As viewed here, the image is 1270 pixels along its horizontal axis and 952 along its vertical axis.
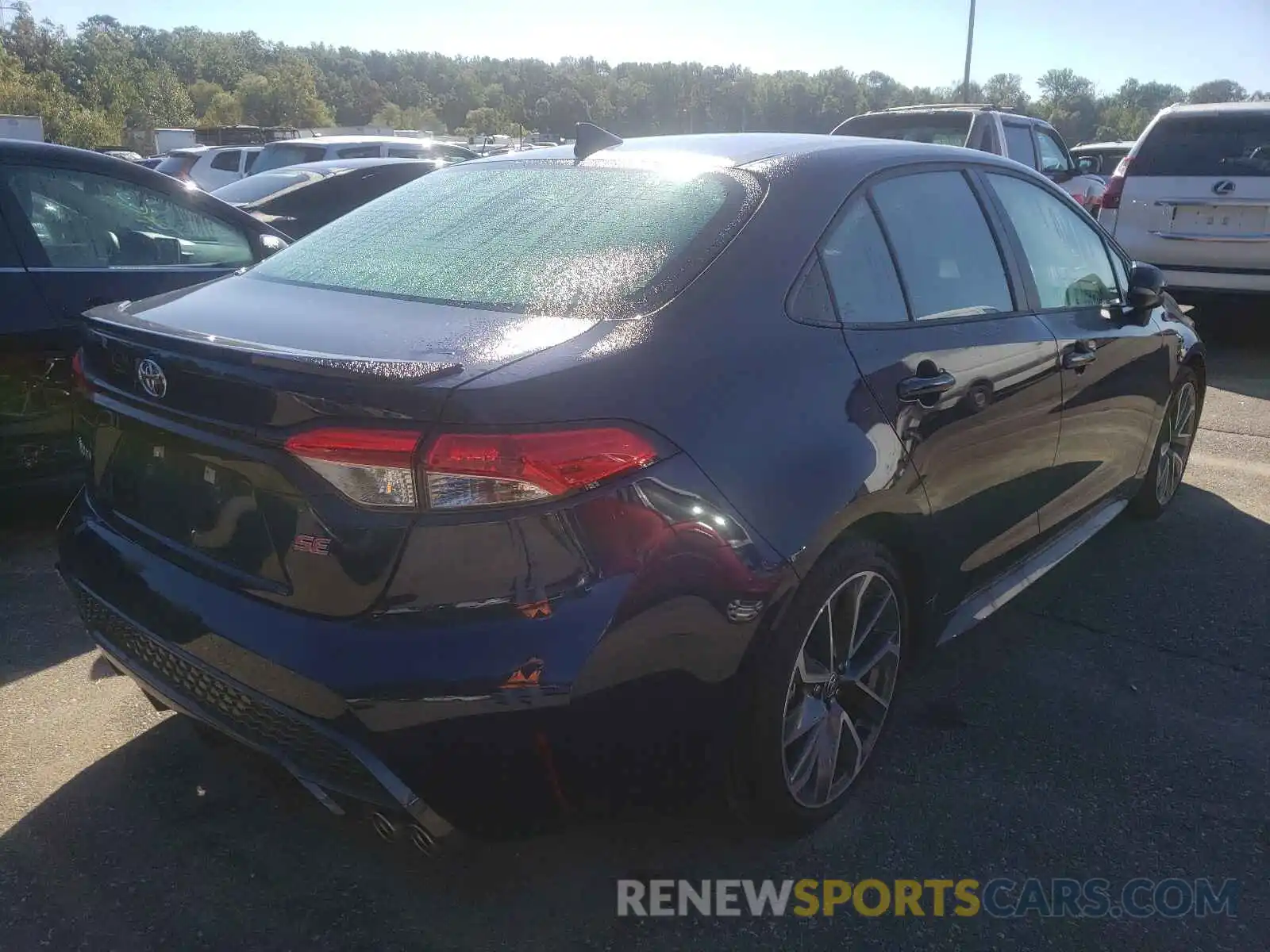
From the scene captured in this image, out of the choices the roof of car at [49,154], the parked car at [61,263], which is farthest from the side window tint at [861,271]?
the roof of car at [49,154]

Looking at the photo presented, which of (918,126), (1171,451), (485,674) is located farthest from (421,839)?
(918,126)

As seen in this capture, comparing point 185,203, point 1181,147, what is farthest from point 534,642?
point 1181,147

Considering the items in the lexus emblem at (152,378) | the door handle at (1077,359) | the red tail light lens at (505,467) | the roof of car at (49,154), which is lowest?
the door handle at (1077,359)

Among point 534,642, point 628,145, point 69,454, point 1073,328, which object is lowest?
point 69,454

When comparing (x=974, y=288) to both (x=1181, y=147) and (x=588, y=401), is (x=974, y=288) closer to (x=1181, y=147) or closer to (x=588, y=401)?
(x=588, y=401)

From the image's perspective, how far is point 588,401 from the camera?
193 centimetres

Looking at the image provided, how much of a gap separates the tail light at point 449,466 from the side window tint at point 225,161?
58.2 ft

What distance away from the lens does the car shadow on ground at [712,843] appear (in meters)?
2.22

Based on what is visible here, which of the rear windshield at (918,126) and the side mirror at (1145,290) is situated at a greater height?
the rear windshield at (918,126)

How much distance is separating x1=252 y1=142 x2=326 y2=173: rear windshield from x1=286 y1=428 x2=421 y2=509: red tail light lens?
1226 cm

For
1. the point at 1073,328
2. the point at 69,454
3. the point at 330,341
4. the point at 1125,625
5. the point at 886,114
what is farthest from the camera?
the point at 886,114

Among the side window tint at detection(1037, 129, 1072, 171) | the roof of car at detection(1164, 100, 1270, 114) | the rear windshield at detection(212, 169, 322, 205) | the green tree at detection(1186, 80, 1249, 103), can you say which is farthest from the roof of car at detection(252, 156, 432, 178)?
the green tree at detection(1186, 80, 1249, 103)

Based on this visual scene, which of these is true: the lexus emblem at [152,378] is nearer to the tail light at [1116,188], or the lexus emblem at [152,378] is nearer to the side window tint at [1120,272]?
the side window tint at [1120,272]

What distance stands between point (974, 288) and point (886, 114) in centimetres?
828
